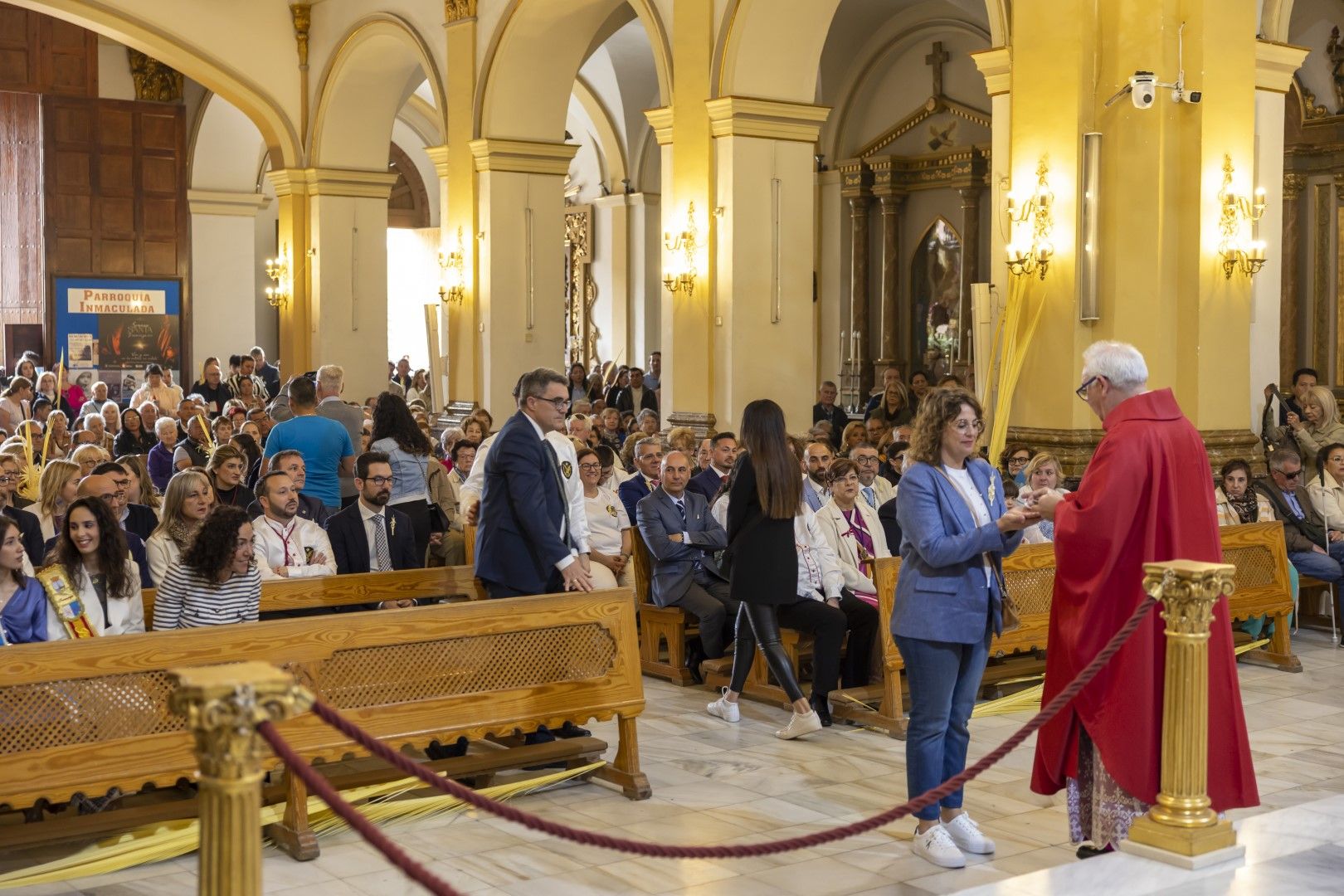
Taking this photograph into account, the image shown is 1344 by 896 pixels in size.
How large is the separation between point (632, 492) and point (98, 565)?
377 cm

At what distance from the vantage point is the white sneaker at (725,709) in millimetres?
6980

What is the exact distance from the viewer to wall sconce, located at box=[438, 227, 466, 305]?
15.1m

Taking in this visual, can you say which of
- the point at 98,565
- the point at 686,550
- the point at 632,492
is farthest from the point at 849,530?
the point at 98,565

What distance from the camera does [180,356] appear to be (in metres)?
21.0

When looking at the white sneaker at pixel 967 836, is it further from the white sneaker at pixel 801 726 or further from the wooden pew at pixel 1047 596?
the white sneaker at pixel 801 726

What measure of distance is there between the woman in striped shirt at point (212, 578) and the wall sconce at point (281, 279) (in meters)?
13.0

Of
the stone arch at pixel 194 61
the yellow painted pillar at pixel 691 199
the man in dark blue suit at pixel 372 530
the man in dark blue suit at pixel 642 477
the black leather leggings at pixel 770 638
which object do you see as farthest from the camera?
the stone arch at pixel 194 61

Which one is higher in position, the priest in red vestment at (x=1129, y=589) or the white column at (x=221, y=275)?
the white column at (x=221, y=275)

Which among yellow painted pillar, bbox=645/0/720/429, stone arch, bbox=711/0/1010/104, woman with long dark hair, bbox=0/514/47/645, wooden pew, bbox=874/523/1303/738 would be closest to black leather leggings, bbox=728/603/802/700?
wooden pew, bbox=874/523/1303/738

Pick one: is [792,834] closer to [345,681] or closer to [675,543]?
[345,681]

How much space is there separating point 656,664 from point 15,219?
15386mm

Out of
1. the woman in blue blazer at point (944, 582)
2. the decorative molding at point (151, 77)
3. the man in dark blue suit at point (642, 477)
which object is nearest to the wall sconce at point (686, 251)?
the man in dark blue suit at point (642, 477)

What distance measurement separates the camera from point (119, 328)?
67.9 ft

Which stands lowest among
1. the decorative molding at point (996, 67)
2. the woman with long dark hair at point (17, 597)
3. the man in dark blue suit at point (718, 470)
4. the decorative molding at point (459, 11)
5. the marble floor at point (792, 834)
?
the marble floor at point (792, 834)
